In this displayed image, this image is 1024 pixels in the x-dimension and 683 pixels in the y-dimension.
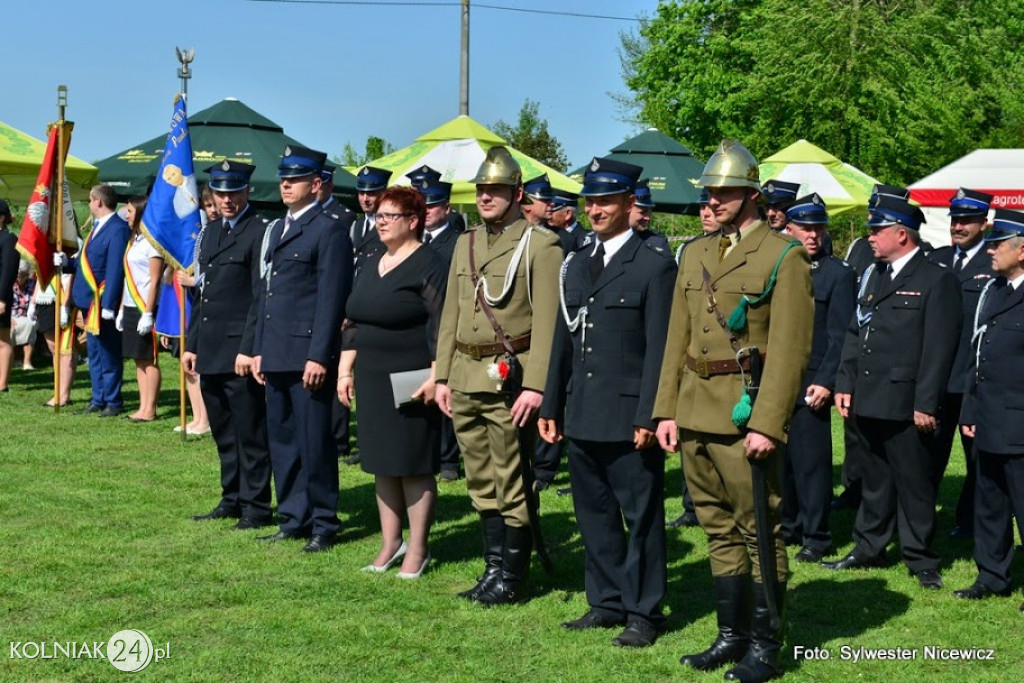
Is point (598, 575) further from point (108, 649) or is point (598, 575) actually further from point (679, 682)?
point (108, 649)

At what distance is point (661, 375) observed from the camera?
613cm

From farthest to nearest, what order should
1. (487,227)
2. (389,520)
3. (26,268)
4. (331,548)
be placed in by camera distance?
(26,268) → (331,548) → (389,520) → (487,227)

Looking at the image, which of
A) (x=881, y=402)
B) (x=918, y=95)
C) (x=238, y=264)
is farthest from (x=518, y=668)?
(x=918, y=95)

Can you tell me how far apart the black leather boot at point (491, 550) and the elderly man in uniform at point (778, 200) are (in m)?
3.05

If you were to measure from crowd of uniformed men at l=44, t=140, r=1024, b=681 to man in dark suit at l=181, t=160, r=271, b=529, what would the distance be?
2 cm

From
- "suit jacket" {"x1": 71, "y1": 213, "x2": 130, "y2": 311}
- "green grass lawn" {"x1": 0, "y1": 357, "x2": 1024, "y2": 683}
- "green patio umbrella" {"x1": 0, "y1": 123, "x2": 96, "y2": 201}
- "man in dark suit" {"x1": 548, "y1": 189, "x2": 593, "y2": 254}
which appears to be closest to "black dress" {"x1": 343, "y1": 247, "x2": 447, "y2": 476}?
"green grass lawn" {"x1": 0, "y1": 357, "x2": 1024, "y2": 683}

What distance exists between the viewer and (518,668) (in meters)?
6.16

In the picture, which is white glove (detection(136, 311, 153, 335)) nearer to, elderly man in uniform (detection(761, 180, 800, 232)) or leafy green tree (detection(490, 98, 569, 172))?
elderly man in uniform (detection(761, 180, 800, 232))

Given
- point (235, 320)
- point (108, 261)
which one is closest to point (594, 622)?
point (235, 320)

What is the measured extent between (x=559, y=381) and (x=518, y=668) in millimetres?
1373

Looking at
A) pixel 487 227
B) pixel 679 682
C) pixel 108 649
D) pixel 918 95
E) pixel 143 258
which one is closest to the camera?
pixel 679 682

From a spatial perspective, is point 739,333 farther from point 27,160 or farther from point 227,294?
point 27,160

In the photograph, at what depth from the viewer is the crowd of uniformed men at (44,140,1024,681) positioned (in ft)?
19.3

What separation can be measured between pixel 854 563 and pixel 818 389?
1.06 meters
